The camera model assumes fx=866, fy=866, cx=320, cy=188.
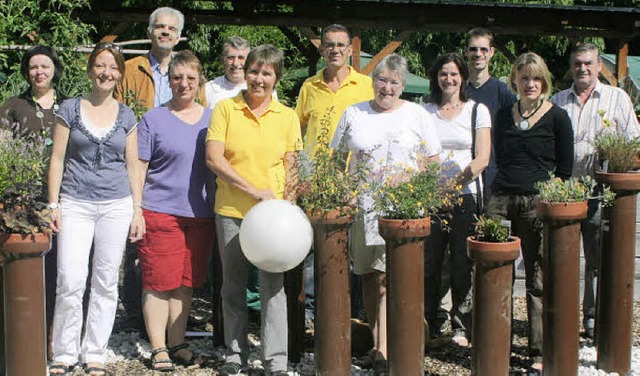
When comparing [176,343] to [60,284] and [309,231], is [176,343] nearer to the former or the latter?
[60,284]

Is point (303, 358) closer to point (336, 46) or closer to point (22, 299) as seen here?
point (22, 299)

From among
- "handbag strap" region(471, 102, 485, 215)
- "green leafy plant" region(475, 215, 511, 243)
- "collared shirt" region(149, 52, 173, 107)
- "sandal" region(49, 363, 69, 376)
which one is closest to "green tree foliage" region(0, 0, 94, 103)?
"collared shirt" region(149, 52, 173, 107)

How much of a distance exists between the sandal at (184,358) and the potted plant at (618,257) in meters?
2.44

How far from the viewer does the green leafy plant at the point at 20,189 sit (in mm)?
4379

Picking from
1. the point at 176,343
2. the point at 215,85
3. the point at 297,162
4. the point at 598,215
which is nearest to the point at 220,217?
the point at 297,162

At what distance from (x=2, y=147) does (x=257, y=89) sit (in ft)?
4.64

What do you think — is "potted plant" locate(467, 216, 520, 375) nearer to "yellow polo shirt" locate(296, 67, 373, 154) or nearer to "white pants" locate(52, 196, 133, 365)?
"yellow polo shirt" locate(296, 67, 373, 154)

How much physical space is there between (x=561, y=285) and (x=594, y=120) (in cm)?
Result: 160

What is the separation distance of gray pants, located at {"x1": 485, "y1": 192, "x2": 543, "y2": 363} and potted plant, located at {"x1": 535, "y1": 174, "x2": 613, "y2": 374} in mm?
455

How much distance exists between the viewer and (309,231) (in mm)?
4707

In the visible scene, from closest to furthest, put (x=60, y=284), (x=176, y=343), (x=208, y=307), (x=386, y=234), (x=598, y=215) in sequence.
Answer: (x=386, y=234) → (x=60, y=284) → (x=176, y=343) → (x=598, y=215) → (x=208, y=307)

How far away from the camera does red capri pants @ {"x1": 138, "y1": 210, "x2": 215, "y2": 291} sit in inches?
201

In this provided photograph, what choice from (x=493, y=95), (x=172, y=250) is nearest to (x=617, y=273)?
(x=493, y=95)

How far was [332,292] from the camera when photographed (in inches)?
188
